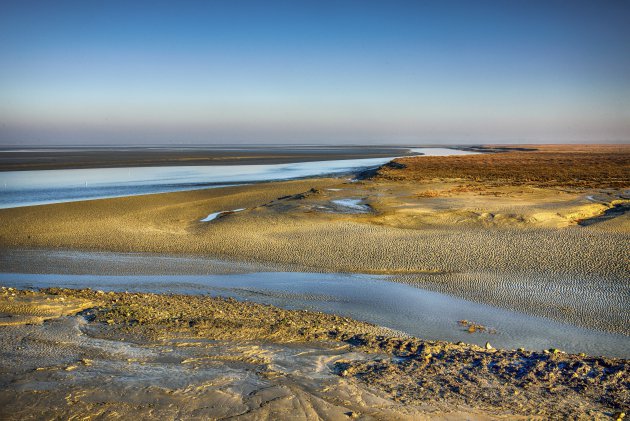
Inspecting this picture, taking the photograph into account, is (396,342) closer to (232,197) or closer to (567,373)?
(567,373)

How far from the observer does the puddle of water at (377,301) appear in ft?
26.5

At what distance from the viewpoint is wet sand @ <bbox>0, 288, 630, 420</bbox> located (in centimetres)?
509

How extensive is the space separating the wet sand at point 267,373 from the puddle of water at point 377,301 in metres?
1.15

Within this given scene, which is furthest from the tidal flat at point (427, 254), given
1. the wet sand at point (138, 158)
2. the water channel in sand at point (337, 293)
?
the wet sand at point (138, 158)

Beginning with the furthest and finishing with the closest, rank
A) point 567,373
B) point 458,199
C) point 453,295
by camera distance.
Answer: point 458,199
point 453,295
point 567,373

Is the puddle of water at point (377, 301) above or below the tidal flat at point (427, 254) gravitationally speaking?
below

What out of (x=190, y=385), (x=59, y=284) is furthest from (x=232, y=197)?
(x=190, y=385)

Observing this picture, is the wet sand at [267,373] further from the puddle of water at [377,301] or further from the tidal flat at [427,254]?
the puddle of water at [377,301]

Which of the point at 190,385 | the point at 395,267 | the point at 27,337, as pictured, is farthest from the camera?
the point at 395,267

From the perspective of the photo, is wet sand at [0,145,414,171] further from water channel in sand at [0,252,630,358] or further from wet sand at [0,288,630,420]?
wet sand at [0,288,630,420]

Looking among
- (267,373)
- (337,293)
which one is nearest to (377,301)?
(337,293)

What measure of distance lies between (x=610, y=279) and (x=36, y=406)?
1169 cm

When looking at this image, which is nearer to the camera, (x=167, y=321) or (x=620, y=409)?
(x=620, y=409)

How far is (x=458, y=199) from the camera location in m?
23.9
